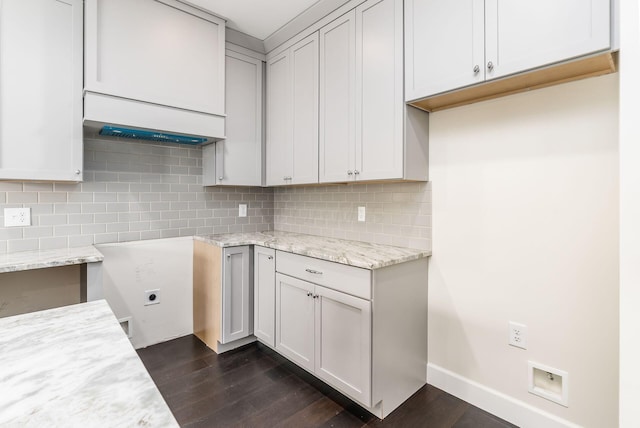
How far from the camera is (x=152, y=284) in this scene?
8.91 ft

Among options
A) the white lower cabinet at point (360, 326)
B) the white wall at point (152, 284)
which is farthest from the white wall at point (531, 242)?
the white wall at point (152, 284)

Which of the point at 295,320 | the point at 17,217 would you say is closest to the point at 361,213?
the point at 295,320

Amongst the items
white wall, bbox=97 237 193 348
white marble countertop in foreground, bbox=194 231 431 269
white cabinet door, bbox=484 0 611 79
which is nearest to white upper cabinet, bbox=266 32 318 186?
white marble countertop in foreground, bbox=194 231 431 269

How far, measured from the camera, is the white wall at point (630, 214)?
1215mm

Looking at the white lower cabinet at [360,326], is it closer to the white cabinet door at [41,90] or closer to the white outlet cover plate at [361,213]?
the white outlet cover plate at [361,213]

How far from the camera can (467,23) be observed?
5.42 ft

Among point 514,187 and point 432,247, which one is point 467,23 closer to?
point 514,187

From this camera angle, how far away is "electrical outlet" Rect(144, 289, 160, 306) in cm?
268

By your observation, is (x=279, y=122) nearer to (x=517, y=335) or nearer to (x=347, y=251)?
(x=347, y=251)

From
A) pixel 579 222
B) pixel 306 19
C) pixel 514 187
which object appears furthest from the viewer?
pixel 306 19

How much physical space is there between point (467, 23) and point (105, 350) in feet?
6.61

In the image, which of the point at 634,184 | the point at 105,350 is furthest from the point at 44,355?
the point at 634,184

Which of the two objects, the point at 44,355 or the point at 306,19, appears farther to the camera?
the point at 306,19

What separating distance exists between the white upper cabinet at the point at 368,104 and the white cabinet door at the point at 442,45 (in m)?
0.08
